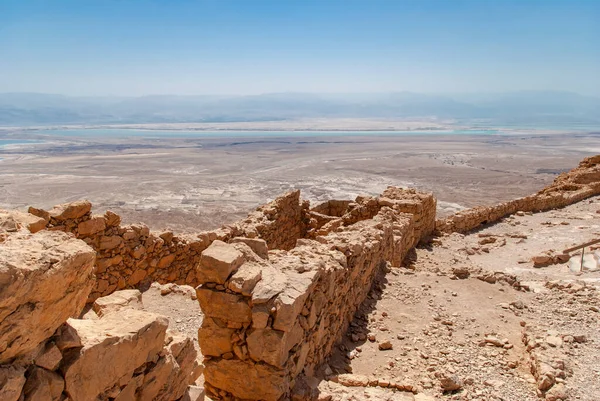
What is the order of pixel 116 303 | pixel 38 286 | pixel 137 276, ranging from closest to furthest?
pixel 38 286
pixel 116 303
pixel 137 276

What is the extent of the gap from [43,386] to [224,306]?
1.87 metres

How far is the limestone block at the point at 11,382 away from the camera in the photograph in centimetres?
218

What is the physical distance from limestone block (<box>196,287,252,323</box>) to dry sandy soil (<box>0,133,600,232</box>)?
19521 millimetres

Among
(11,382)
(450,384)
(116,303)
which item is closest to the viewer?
(11,382)

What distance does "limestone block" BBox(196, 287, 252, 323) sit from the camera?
409 centimetres

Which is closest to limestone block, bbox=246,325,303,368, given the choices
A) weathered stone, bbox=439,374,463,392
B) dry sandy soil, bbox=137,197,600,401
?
dry sandy soil, bbox=137,197,600,401

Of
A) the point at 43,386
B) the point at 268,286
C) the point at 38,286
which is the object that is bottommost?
the point at 268,286

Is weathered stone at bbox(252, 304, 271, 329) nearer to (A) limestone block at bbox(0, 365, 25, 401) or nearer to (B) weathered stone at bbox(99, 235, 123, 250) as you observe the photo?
(A) limestone block at bbox(0, 365, 25, 401)

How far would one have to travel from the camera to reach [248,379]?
13.8 ft

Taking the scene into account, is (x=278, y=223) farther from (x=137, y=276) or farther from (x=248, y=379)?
(x=248, y=379)

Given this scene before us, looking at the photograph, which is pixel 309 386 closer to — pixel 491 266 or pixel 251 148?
pixel 491 266

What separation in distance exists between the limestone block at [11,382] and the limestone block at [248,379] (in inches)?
86.3

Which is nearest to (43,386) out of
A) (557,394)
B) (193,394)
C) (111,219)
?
(193,394)

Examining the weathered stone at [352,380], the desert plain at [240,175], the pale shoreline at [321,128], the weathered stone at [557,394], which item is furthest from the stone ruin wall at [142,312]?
the pale shoreline at [321,128]
